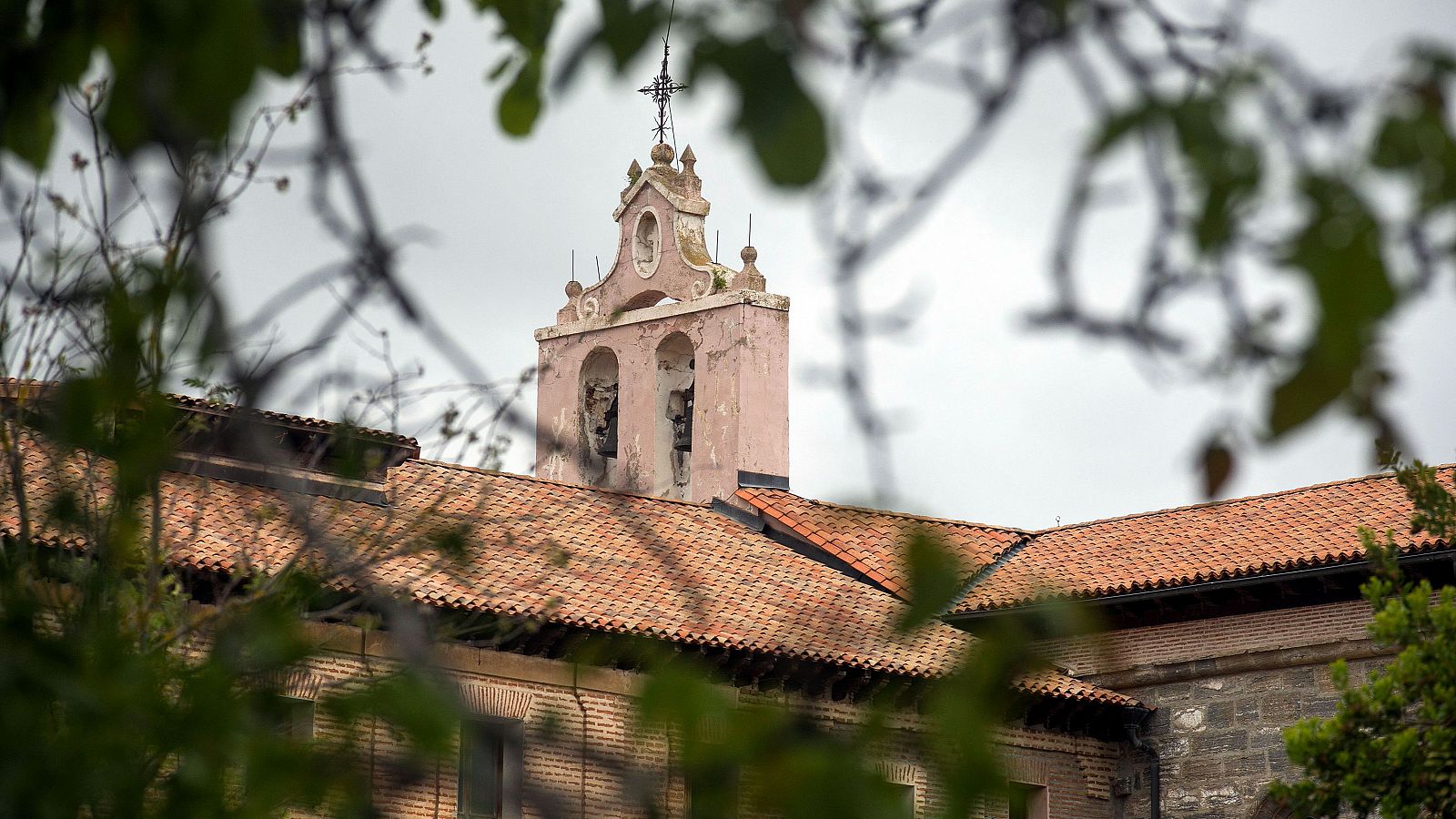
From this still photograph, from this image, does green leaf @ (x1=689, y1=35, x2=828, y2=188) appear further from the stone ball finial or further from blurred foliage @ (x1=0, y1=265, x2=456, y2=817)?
the stone ball finial

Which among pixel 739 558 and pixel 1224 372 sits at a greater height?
pixel 739 558

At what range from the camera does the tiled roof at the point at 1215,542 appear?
51.7 ft

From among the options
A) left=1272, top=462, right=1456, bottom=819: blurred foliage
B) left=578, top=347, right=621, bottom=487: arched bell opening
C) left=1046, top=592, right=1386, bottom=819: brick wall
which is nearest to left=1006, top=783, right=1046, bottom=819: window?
left=1046, top=592, right=1386, bottom=819: brick wall

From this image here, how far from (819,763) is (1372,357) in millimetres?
660

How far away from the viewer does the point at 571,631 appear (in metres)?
14.2

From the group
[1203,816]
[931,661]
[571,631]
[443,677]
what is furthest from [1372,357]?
[1203,816]

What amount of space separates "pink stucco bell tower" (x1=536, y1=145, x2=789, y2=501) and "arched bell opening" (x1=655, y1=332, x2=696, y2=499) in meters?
0.02

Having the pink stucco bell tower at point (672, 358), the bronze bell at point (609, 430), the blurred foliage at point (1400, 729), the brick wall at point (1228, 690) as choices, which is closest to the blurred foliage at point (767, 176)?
the blurred foliage at point (1400, 729)

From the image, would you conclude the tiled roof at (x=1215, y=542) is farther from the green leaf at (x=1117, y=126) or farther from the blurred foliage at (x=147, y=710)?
the green leaf at (x=1117, y=126)

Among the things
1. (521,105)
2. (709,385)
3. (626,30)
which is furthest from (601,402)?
(626,30)

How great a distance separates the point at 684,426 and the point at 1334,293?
760 inches

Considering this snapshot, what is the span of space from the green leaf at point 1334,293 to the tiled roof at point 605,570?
9773 mm

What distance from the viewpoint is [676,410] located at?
69.3 feet

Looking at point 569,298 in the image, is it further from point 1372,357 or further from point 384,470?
point 1372,357
